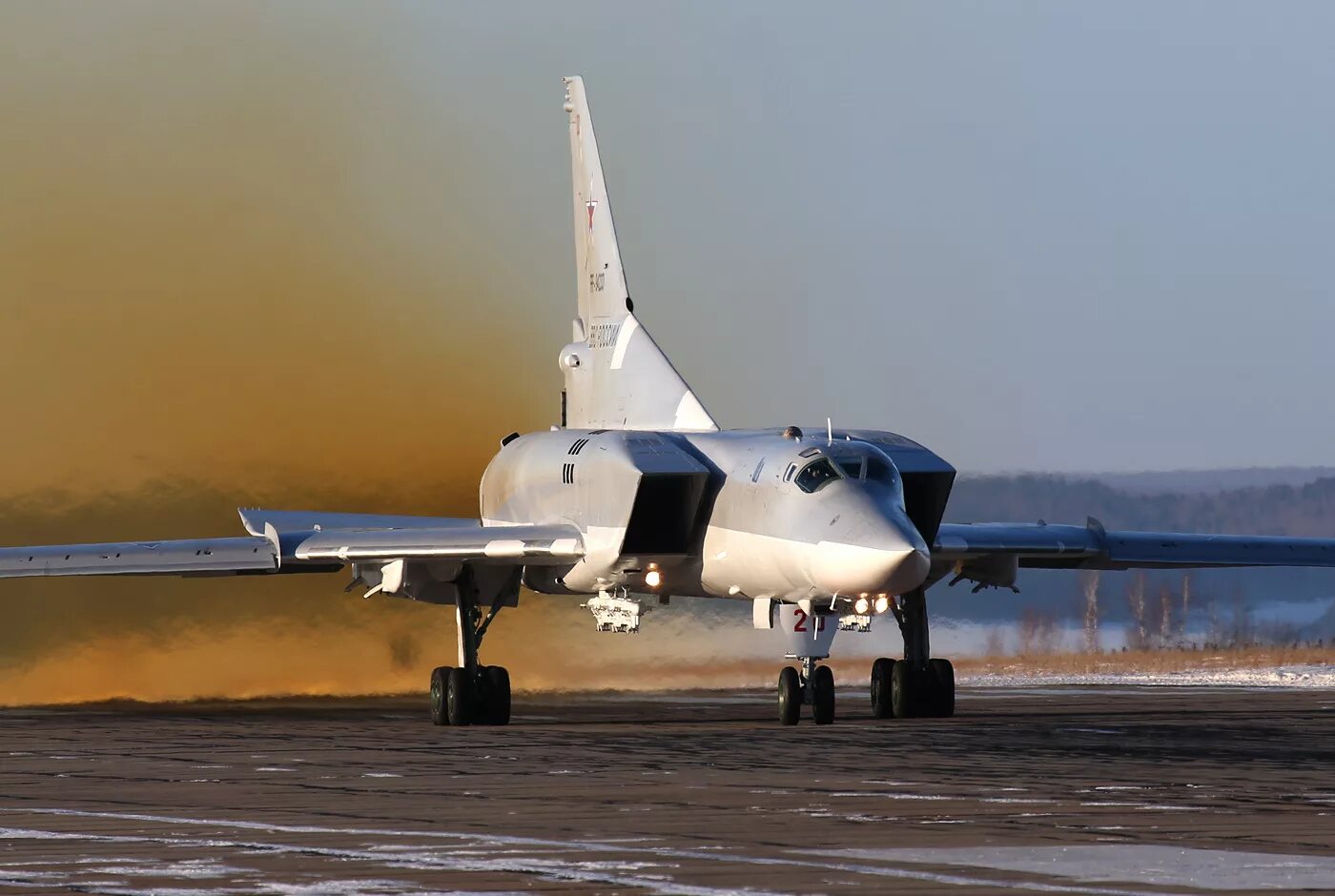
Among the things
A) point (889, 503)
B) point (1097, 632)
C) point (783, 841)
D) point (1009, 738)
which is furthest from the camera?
point (1097, 632)

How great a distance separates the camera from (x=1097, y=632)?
3909cm

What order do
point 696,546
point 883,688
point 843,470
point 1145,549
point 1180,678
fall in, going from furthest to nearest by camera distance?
point 1180,678 < point 1145,549 < point 883,688 < point 696,546 < point 843,470

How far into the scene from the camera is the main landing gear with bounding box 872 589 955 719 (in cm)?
2736

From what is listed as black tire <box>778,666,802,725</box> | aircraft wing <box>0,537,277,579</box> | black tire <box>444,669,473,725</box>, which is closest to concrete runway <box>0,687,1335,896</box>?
black tire <box>778,666,802,725</box>

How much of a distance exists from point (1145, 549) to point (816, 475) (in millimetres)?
6229

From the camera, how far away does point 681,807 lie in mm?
14648

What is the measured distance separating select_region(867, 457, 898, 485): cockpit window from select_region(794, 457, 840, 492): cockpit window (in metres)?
0.37

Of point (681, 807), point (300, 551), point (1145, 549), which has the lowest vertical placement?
point (681, 807)

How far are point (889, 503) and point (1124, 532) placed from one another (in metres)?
6.10

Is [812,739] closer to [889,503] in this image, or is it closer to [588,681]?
[889,503]

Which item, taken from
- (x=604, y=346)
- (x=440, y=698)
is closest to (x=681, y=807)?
(x=440, y=698)

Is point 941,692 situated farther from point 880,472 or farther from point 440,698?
point 440,698

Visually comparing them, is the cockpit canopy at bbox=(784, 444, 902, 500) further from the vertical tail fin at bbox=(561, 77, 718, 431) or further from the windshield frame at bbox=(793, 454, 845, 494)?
the vertical tail fin at bbox=(561, 77, 718, 431)

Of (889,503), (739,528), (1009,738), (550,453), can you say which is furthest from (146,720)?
(1009,738)
